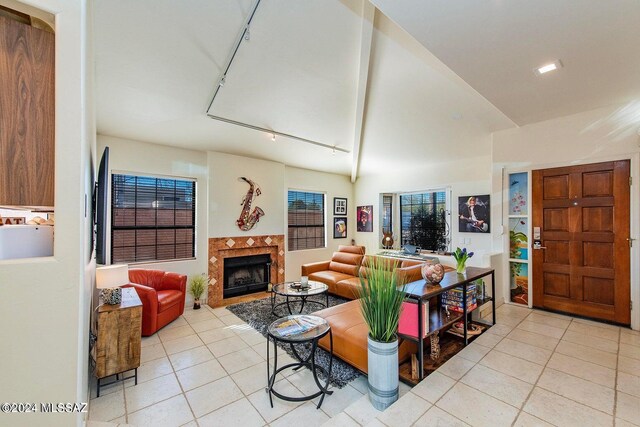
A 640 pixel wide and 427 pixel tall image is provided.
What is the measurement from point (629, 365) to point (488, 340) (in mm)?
1097

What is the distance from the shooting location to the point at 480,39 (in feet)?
6.86

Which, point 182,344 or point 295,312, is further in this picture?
point 295,312

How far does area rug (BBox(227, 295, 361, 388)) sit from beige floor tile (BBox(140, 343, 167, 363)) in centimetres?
113

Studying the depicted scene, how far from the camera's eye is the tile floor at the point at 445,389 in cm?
184

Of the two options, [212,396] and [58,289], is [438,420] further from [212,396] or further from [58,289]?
[58,289]

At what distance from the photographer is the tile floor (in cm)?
184

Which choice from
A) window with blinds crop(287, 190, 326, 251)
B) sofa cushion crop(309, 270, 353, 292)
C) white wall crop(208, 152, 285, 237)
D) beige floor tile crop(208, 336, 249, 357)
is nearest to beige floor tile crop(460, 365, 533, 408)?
beige floor tile crop(208, 336, 249, 357)

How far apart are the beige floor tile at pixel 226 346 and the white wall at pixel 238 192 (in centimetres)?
210

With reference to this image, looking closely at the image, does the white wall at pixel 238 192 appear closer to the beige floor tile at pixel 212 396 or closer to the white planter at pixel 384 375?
the beige floor tile at pixel 212 396

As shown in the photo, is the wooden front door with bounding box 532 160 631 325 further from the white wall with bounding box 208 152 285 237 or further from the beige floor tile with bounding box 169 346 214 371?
the beige floor tile with bounding box 169 346 214 371

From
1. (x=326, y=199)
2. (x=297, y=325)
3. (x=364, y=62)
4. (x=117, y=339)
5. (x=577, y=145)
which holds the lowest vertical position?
(x=117, y=339)

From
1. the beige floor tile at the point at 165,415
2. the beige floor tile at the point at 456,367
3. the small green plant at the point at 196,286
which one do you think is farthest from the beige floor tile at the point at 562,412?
the small green plant at the point at 196,286

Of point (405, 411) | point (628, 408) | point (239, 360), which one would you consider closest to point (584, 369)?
point (628, 408)

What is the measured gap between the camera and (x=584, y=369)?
236 centimetres
